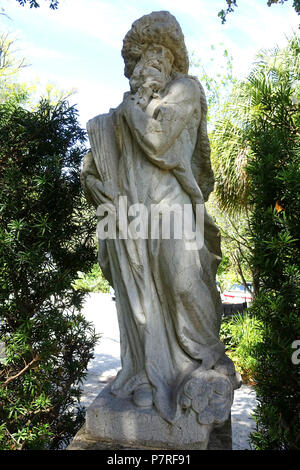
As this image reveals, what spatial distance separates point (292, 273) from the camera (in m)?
2.58

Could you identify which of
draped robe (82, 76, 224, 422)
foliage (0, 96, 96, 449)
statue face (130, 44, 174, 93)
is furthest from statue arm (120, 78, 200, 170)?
foliage (0, 96, 96, 449)

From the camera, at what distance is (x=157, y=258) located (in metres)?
2.38

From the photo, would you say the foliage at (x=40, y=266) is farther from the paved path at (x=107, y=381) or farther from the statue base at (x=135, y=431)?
the statue base at (x=135, y=431)

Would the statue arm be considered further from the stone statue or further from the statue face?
the statue face

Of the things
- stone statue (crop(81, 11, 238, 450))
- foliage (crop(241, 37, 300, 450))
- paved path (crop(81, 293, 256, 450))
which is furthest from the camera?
paved path (crop(81, 293, 256, 450))

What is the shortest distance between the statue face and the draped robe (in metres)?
0.08

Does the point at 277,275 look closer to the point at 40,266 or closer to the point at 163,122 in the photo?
the point at 163,122

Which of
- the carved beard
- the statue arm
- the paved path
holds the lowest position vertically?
the paved path

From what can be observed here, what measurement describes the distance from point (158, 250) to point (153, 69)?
1.08 metres

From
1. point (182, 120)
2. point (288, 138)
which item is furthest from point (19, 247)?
point (288, 138)

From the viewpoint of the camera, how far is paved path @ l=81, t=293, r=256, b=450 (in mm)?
4533

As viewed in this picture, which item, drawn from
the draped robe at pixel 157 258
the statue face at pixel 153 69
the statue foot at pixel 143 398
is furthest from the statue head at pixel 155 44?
the statue foot at pixel 143 398
